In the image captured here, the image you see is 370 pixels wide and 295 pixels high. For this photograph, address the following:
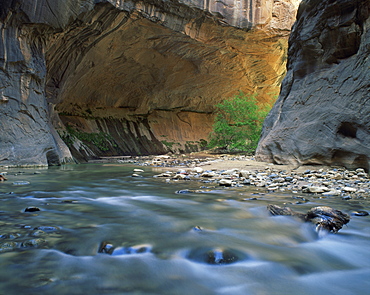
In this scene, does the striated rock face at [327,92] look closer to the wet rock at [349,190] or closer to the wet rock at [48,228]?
the wet rock at [349,190]

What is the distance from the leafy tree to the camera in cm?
1520

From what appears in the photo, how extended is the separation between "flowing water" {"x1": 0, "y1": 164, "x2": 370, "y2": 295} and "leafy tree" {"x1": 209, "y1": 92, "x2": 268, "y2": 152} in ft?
40.9

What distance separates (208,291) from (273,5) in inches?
629

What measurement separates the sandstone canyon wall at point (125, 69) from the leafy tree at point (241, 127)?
3.22 metres

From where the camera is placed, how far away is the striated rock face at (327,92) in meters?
5.29

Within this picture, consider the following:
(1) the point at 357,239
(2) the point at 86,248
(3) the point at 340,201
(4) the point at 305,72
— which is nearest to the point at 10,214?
(2) the point at 86,248

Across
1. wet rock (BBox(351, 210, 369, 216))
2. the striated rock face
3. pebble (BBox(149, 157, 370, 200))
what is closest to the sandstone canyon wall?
the striated rock face

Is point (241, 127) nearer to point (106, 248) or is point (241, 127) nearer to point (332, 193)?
point (332, 193)

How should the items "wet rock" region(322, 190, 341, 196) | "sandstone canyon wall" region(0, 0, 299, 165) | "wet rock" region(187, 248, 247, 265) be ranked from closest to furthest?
"wet rock" region(187, 248, 247, 265) < "wet rock" region(322, 190, 341, 196) < "sandstone canyon wall" region(0, 0, 299, 165)

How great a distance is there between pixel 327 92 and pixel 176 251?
5.94m

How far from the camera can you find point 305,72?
740 cm

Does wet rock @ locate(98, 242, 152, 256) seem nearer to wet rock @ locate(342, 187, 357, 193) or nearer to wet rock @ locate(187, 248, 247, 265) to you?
wet rock @ locate(187, 248, 247, 265)

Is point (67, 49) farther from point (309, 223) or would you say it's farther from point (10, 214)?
point (309, 223)

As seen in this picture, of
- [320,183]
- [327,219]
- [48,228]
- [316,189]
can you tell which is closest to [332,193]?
[316,189]
